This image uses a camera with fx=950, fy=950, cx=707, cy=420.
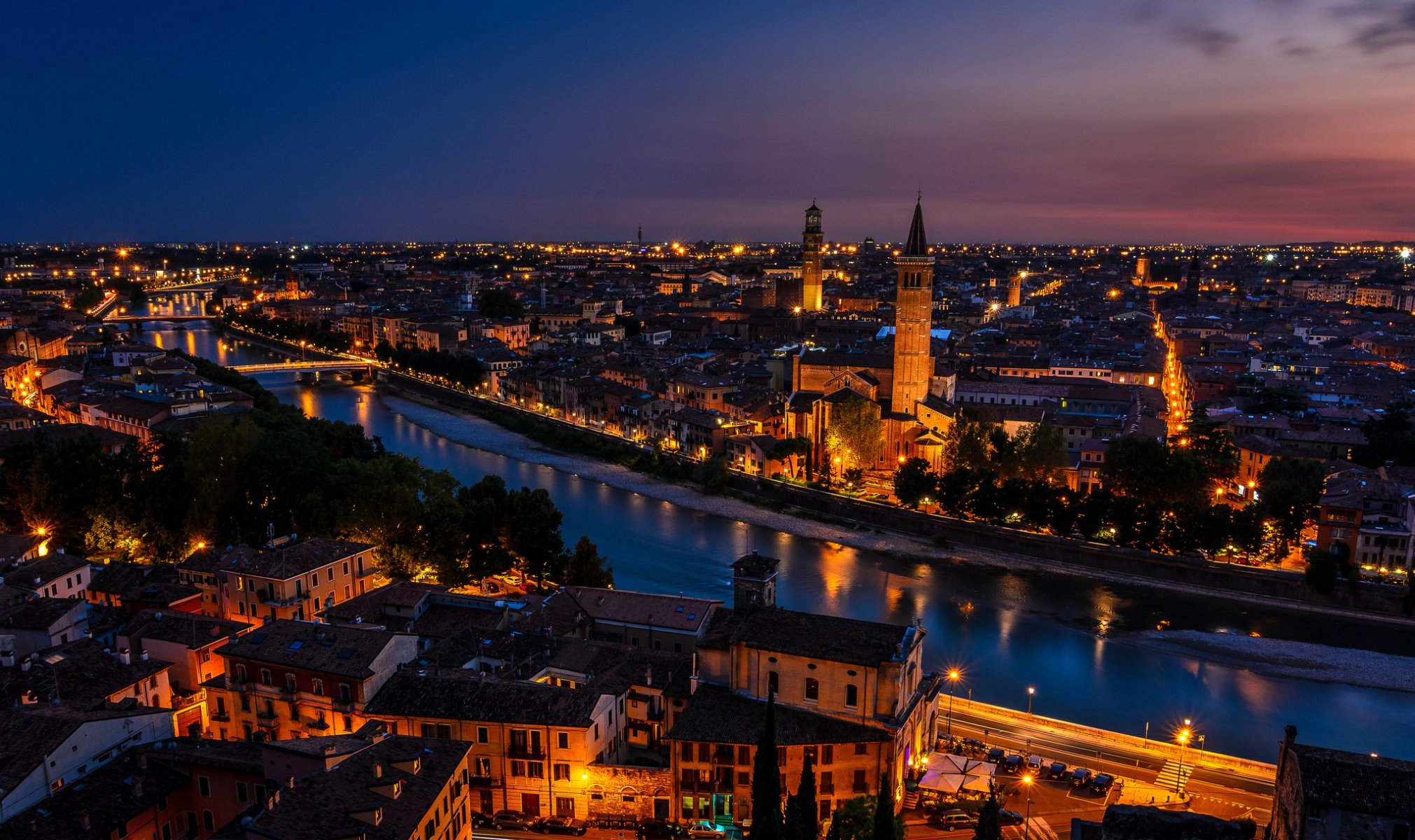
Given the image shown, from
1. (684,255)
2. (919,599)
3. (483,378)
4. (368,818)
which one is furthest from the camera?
(684,255)

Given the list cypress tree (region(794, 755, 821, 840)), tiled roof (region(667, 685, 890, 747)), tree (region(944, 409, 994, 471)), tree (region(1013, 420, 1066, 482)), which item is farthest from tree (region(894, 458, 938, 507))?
cypress tree (region(794, 755, 821, 840))

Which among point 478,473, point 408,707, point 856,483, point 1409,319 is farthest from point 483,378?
point 1409,319

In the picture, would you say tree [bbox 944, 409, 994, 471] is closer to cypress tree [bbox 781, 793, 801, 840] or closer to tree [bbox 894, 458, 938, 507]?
tree [bbox 894, 458, 938, 507]

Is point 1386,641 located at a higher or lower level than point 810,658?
lower

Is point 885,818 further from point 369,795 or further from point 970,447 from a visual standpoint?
point 970,447

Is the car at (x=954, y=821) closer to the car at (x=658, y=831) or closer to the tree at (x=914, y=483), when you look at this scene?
the car at (x=658, y=831)

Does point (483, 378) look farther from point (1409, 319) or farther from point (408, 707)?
point (1409, 319)
